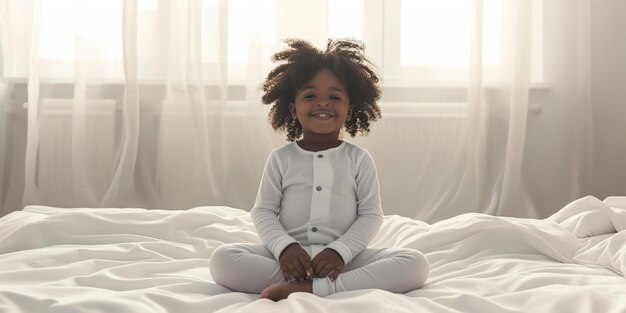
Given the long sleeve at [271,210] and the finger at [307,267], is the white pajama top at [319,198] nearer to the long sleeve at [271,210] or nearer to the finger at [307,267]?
the long sleeve at [271,210]

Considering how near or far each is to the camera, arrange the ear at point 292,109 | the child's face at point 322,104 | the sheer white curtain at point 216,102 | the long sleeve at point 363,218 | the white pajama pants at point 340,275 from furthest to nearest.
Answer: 1. the sheer white curtain at point 216,102
2. the ear at point 292,109
3. the child's face at point 322,104
4. the long sleeve at point 363,218
5. the white pajama pants at point 340,275

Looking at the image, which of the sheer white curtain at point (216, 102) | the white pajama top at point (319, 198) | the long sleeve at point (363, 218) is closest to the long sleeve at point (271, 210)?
the white pajama top at point (319, 198)

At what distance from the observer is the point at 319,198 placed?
1.57m

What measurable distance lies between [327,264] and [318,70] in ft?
1.59

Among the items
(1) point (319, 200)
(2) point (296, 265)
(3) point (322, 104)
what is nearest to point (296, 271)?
(2) point (296, 265)

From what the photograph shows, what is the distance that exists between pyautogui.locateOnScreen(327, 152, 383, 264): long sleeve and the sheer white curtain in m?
1.68

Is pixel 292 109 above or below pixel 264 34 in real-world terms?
below

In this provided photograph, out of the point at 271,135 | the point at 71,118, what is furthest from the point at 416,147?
the point at 71,118

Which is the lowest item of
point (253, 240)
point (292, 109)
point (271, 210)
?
point (253, 240)

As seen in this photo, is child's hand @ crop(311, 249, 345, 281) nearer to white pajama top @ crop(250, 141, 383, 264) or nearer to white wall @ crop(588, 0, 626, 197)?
white pajama top @ crop(250, 141, 383, 264)

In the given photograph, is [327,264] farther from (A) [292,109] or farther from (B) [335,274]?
(A) [292,109]

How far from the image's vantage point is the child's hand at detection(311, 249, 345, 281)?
1365 millimetres

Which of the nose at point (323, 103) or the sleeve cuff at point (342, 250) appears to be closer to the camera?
the sleeve cuff at point (342, 250)

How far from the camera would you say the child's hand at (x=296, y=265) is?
1.36 m
